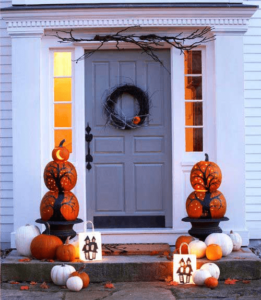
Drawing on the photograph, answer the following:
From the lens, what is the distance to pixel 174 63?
26.8 feet

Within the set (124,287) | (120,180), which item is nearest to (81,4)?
(120,180)

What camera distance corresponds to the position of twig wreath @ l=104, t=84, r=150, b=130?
8156 millimetres

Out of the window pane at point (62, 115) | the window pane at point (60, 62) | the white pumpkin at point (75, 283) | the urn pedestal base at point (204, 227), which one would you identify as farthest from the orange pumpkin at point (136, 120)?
the white pumpkin at point (75, 283)

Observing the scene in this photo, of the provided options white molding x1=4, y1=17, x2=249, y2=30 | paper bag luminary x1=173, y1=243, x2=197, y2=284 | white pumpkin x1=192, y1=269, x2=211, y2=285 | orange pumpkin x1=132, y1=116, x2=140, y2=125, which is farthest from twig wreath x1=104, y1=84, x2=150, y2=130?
white pumpkin x1=192, y1=269, x2=211, y2=285

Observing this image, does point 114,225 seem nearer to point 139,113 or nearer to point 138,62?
point 139,113

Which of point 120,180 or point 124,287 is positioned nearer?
point 124,287

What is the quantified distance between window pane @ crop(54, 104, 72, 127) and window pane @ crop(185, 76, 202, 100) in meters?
1.56

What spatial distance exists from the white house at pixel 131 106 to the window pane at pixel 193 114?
0.01 m

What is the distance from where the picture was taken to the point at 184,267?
638 cm

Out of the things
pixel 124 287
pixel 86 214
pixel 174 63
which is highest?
pixel 174 63

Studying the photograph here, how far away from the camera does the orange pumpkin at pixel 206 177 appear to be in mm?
7199

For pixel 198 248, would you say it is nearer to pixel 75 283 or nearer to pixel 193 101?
pixel 75 283

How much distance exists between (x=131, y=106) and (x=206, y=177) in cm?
162

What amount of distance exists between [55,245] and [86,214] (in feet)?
4.52
